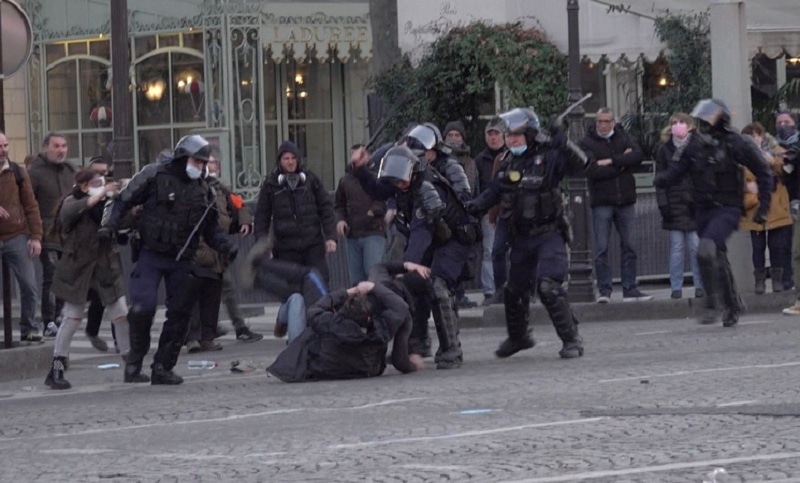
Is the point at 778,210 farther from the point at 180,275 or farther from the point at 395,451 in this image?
the point at 395,451

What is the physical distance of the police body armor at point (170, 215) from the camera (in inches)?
506

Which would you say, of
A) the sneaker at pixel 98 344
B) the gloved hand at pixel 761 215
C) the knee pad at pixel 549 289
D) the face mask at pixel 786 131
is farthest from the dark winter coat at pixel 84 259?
the face mask at pixel 786 131

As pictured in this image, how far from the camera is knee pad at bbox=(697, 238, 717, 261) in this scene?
14.5 m

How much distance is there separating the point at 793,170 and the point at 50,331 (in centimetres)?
700

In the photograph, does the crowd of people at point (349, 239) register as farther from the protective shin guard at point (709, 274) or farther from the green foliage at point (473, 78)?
the green foliage at point (473, 78)

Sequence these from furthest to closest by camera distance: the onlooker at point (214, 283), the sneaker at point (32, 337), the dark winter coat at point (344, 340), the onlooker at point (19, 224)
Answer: the onlooker at point (214, 283) < the sneaker at point (32, 337) < the onlooker at point (19, 224) < the dark winter coat at point (344, 340)

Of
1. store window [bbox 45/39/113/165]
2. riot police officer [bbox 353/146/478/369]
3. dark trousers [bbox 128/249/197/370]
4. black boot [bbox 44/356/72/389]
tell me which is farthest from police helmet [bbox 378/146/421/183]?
store window [bbox 45/39/113/165]

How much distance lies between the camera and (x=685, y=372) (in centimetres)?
1178

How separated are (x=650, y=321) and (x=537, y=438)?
8.45 meters

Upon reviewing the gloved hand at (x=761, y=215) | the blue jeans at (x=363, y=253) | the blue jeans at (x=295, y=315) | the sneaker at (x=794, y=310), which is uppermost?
the gloved hand at (x=761, y=215)

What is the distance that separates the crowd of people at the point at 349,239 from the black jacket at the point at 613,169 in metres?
0.42

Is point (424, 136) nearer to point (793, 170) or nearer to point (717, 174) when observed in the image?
point (717, 174)

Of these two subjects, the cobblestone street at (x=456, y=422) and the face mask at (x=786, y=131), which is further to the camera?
the face mask at (x=786, y=131)

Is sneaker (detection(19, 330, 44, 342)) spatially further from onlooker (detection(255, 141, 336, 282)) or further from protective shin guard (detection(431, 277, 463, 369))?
protective shin guard (detection(431, 277, 463, 369))
